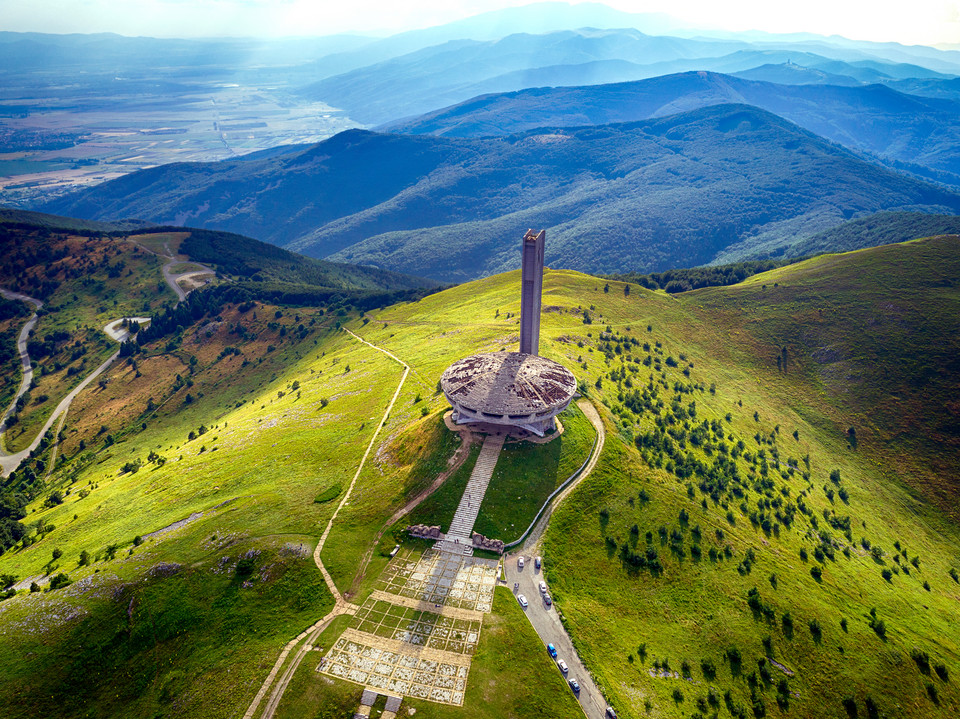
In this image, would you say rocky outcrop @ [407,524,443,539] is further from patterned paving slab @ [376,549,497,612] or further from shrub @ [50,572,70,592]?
shrub @ [50,572,70,592]

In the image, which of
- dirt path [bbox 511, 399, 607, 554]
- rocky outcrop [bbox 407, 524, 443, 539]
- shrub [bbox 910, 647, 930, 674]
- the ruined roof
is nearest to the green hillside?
shrub [bbox 910, 647, 930, 674]

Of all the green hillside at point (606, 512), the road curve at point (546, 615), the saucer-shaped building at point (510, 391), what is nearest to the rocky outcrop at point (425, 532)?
the green hillside at point (606, 512)

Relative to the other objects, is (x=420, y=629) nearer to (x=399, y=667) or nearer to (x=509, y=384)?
(x=399, y=667)

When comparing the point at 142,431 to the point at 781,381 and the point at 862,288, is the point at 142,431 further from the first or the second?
the point at 862,288

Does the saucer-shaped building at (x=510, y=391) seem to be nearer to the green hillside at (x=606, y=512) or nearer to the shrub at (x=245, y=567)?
the green hillside at (x=606, y=512)

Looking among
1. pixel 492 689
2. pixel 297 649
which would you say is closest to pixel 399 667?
pixel 492 689
